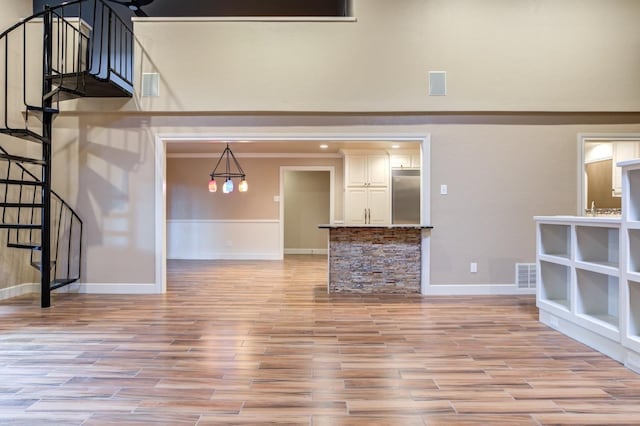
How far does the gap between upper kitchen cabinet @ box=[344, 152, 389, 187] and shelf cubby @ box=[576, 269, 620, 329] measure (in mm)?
4923

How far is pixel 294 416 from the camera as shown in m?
1.92

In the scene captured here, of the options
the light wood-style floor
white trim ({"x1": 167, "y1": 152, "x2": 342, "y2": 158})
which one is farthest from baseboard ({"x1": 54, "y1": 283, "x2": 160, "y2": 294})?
white trim ({"x1": 167, "y1": 152, "x2": 342, "y2": 158})

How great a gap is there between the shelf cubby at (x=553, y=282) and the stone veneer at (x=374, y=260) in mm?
1577

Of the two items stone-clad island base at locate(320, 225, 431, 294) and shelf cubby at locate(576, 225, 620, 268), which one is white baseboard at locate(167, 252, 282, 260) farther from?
shelf cubby at locate(576, 225, 620, 268)

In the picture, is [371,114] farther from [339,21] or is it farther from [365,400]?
[365,400]

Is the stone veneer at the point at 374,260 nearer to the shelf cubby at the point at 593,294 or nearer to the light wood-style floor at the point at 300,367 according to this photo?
the light wood-style floor at the point at 300,367

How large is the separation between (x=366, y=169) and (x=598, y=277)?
5.16 meters

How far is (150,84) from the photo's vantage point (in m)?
4.83

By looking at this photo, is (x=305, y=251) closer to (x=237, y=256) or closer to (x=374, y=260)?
(x=237, y=256)

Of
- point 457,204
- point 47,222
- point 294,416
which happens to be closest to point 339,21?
point 457,204

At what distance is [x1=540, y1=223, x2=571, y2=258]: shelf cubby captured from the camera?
3602 mm

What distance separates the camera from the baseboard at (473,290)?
4.84m

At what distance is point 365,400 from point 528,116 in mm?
4342

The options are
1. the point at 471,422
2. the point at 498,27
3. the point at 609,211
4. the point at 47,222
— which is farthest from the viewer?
the point at 609,211
